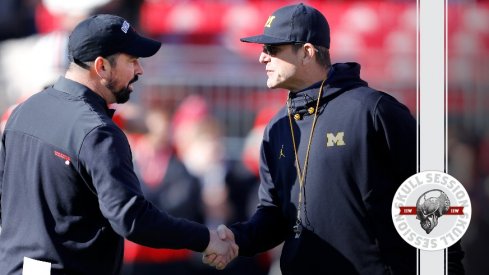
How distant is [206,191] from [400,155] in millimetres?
2548

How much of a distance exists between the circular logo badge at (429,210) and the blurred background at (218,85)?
2395 millimetres

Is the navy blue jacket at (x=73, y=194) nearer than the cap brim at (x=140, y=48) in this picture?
Yes

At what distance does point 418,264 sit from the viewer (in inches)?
124

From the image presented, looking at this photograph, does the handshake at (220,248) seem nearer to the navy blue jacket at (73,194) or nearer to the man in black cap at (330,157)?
the man in black cap at (330,157)

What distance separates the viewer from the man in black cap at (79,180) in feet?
9.90

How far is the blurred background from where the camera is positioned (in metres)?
5.61

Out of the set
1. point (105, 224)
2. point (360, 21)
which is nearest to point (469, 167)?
point (360, 21)

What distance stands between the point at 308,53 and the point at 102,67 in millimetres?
734

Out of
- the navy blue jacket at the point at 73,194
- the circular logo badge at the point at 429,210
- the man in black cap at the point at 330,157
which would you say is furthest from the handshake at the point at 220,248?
the circular logo badge at the point at 429,210

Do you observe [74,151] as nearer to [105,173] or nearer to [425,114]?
[105,173]

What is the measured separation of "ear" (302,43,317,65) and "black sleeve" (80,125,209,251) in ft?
2.51

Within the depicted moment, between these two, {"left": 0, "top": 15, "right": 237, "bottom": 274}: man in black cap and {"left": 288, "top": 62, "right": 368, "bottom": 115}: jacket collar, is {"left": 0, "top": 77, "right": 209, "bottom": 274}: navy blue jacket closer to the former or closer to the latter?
{"left": 0, "top": 15, "right": 237, "bottom": 274}: man in black cap

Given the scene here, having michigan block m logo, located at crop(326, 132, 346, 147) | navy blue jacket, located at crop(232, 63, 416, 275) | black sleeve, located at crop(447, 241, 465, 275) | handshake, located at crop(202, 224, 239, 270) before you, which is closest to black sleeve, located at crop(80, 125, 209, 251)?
handshake, located at crop(202, 224, 239, 270)

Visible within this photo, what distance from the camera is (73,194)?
3061mm
